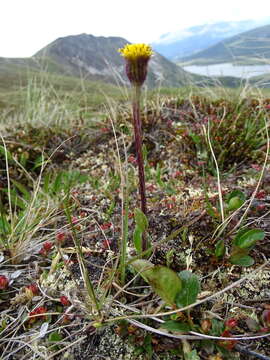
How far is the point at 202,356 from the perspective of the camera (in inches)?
49.7

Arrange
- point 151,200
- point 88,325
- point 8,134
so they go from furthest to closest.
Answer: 1. point 8,134
2. point 151,200
3. point 88,325

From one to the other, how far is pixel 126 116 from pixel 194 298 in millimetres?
2962

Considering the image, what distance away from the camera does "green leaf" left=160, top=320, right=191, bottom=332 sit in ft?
4.09

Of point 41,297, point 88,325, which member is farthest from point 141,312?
point 41,297

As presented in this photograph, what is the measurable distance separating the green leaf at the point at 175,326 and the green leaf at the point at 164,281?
7 cm

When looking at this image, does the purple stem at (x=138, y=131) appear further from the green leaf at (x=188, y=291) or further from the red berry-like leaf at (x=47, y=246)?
the red berry-like leaf at (x=47, y=246)

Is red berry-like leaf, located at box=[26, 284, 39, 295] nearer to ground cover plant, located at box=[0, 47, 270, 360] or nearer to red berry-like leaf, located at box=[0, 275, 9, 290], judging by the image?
ground cover plant, located at box=[0, 47, 270, 360]

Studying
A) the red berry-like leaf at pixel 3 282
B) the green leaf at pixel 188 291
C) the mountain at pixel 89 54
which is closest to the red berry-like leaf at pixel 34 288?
the red berry-like leaf at pixel 3 282

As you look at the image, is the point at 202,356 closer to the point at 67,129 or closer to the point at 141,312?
the point at 141,312

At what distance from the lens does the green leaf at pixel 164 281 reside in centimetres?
126

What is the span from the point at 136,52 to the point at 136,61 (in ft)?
0.11

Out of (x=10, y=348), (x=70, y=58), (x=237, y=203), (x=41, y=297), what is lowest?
(x=10, y=348)

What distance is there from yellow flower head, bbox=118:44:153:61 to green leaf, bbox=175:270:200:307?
886 millimetres

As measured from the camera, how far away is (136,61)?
1.18 m
